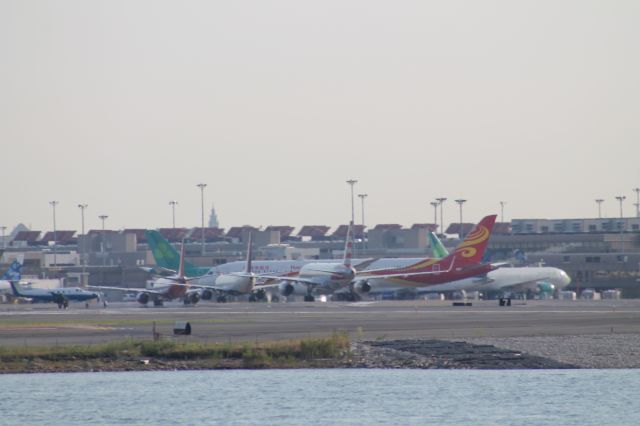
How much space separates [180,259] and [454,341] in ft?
269

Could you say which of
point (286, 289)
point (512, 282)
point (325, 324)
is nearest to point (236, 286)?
point (286, 289)

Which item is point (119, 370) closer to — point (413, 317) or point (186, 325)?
point (186, 325)

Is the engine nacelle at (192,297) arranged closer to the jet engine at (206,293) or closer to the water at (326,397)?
the jet engine at (206,293)

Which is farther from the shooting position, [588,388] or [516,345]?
[516,345]

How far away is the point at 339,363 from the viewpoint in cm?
5816

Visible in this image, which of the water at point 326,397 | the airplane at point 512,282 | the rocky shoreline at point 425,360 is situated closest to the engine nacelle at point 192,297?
the airplane at point 512,282

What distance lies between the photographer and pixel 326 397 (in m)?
47.6

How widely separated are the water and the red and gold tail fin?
76.8 meters

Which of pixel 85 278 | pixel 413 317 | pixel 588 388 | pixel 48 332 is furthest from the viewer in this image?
pixel 85 278

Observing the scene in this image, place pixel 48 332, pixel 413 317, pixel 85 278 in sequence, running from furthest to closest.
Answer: pixel 85 278 < pixel 413 317 < pixel 48 332

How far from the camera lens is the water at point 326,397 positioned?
4300 centimetres

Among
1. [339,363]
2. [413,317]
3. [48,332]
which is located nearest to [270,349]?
[339,363]

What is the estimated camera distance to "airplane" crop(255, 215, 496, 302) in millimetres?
133000

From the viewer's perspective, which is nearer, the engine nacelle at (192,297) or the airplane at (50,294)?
the engine nacelle at (192,297)
